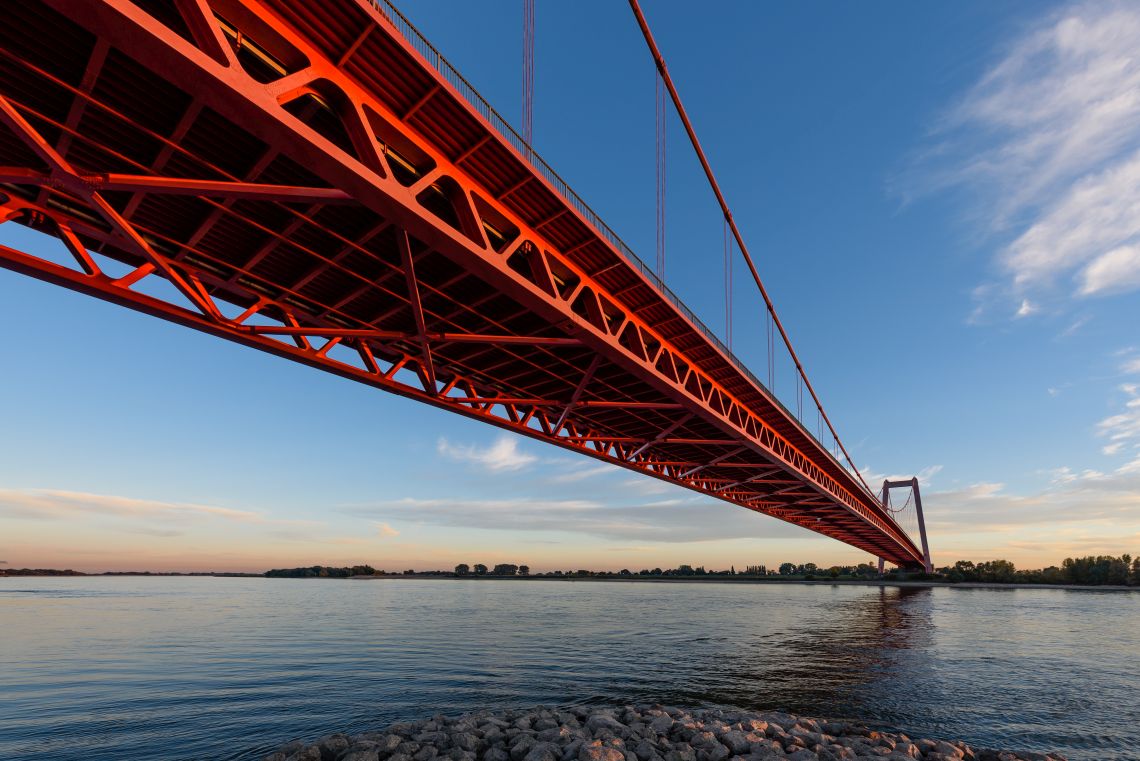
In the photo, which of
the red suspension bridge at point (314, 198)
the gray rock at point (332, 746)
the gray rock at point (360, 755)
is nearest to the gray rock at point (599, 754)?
the gray rock at point (360, 755)

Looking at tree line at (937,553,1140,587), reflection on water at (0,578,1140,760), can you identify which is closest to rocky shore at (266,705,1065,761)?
reflection on water at (0,578,1140,760)

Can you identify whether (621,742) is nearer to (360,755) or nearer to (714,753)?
(714,753)

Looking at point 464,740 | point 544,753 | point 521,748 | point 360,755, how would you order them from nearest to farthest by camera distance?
point 544,753 → point 360,755 → point 521,748 → point 464,740

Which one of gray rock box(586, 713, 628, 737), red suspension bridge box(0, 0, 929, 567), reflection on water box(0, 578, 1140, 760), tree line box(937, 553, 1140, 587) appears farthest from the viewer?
tree line box(937, 553, 1140, 587)

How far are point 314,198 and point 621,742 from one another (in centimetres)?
996

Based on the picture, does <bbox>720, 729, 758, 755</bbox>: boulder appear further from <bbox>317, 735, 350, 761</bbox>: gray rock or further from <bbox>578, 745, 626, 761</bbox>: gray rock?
<bbox>317, 735, 350, 761</bbox>: gray rock

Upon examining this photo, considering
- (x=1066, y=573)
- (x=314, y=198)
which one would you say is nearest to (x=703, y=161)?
(x=314, y=198)

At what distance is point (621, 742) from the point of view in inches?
377

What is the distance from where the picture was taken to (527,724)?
1096 centimetres

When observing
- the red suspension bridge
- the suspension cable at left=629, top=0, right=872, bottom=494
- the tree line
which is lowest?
the tree line

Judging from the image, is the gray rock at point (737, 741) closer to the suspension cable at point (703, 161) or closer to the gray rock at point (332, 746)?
the gray rock at point (332, 746)

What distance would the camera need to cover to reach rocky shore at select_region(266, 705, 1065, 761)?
9227 mm

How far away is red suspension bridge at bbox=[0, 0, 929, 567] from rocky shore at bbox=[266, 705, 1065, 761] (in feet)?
27.8

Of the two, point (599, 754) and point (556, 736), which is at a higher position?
point (599, 754)
